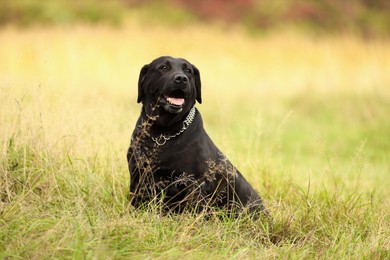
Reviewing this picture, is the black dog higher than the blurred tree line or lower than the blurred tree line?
lower

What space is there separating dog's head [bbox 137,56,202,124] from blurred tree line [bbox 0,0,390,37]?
15290mm

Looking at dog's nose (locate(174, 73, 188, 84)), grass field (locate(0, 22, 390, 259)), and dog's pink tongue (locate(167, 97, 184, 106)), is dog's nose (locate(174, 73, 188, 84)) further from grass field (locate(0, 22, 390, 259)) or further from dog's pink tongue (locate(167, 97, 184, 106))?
grass field (locate(0, 22, 390, 259))

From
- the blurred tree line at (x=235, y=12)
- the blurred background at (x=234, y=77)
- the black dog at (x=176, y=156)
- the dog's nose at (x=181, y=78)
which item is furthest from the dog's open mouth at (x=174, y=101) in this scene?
the blurred tree line at (x=235, y=12)

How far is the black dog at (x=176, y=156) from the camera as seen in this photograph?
13.7 feet

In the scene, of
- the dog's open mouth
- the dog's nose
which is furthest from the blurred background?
the dog's nose

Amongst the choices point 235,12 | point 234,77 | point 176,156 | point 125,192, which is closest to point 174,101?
point 176,156

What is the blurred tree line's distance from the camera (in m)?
19.8

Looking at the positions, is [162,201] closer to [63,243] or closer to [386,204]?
[63,243]

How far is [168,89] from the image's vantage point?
4.23 m

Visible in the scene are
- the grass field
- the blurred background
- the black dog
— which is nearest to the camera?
the grass field

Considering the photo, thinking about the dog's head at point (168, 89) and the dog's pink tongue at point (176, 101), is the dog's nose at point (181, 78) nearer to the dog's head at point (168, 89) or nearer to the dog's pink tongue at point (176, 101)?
the dog's head at point (168, 89)

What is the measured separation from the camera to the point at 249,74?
1388cm

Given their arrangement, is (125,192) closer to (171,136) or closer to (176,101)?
(171,136)

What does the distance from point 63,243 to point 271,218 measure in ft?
5.30
